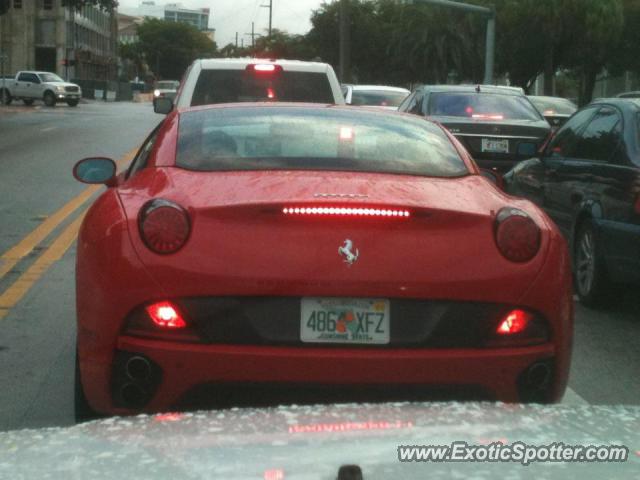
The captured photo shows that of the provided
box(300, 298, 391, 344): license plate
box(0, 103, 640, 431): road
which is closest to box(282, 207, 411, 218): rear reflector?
box(300, 298, 391, 344): license plate

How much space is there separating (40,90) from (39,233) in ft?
173

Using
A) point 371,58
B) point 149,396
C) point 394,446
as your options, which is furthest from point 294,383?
point 371,58

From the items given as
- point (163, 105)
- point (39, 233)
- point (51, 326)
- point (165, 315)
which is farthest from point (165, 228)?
point (163, 105)

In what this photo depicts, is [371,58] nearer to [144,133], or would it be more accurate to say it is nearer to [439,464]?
[144,133]

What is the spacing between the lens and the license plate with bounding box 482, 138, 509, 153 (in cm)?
1630

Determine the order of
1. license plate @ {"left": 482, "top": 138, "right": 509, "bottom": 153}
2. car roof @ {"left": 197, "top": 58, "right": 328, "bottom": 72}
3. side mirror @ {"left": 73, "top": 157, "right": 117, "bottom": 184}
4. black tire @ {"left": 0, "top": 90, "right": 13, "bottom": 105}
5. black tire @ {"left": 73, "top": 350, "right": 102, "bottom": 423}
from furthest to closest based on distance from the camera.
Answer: black tire @ {"left": 0, "top": 90, "right": 13, "bottom": 105} → license plate @ {"left": 482, "top": 138, "right": 509, "bottom": 153} → car roof @ {"left": 197, "top": 58, "right": 328, "bottom": 72} → side mirror @ {"left": 73, "top": 157, "right": 117, "bottom": 184} → black tire @ {"left": 73, "top": 350, "right": 102, "bottom": 423}

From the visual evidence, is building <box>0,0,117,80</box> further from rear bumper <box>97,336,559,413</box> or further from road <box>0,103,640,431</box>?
rear bumper <box>97,336,559,413</box>

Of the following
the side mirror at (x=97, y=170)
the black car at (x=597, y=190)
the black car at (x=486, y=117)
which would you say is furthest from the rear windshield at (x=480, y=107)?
the side mirror at (x=97, y=170)

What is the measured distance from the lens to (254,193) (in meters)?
4.48

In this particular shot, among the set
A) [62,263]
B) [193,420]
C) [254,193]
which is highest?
[254,193]

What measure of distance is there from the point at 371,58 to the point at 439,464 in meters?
92.3

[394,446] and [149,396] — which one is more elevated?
[394,446]

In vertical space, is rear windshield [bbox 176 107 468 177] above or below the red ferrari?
above

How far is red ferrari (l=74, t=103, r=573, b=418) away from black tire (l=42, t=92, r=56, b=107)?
5983 centimetres
